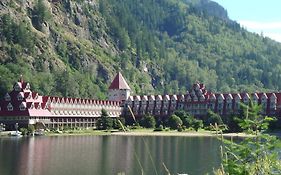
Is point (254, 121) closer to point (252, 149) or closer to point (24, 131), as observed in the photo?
point (252, 149)

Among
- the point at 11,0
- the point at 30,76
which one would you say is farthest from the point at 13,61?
the point at 11,0

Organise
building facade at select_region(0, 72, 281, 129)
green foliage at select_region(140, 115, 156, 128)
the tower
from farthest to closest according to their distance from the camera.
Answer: the tower, green foliage at select_region(140, 115, 156, 128), building facade at select_region(0, 72, 281, 129)

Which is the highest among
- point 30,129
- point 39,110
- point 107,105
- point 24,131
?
point 107,105

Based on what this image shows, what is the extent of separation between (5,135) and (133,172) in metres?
58.3

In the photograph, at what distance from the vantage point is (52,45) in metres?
188

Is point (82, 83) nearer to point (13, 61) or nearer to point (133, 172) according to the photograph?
point (13, 61)

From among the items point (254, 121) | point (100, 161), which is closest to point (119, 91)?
point (100, 161)

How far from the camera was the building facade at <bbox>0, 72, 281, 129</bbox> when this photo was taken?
368 ft

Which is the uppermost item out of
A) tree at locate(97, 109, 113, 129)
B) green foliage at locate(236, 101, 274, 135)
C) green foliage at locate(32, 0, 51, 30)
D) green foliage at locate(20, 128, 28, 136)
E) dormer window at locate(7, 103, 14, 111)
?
green foliage at locate(32, 0, 51, 30)

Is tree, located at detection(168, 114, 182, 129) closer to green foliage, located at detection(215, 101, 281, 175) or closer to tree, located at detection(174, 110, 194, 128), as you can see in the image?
tree, located at detection(174, 110, 194, 128)

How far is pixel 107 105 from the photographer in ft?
442

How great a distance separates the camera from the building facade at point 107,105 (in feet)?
368

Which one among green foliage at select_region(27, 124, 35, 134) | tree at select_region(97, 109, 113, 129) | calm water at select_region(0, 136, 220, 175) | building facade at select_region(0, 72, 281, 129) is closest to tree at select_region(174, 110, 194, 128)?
building facade at select_region(0, 72, 281, 129)

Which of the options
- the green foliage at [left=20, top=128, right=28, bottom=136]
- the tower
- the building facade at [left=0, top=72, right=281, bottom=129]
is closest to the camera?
the green foliage at [left=20, top=128, right=28, bottom=136]
